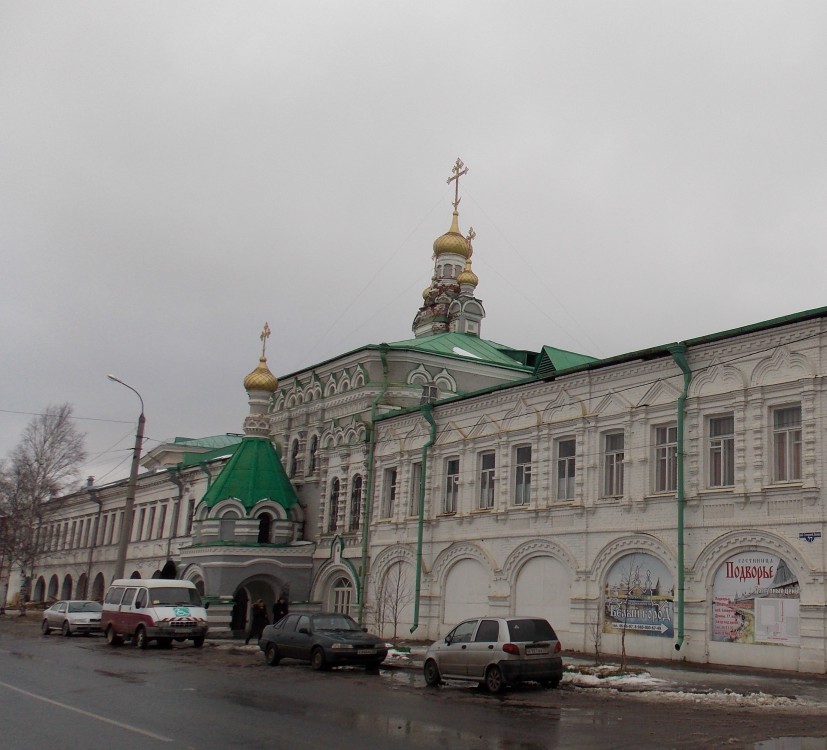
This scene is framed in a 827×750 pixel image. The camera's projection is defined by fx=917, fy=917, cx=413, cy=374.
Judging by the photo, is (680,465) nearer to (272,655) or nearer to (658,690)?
(658,690)

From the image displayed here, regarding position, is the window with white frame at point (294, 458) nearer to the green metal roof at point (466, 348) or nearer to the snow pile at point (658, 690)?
the green metal roof at point (466, 348)

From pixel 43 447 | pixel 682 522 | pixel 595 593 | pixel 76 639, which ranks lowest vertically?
pixel 76 639

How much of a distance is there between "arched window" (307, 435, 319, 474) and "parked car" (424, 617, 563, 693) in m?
21.0

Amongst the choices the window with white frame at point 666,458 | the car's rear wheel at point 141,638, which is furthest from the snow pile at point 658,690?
the car's rear wheel at point 141,638

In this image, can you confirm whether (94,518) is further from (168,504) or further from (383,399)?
(383,399)

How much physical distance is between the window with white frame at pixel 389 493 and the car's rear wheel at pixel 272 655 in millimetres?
11058

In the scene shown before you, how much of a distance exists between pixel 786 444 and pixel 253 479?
22.1 metres

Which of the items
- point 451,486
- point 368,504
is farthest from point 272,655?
point 368,504

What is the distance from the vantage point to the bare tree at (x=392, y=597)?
98.6 ft

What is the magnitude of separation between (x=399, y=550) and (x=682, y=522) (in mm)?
12095

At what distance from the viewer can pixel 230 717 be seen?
40.3 ft

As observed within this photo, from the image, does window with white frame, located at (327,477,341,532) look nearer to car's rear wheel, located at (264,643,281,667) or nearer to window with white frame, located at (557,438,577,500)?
window with white frame, located at (557,438,577,500)

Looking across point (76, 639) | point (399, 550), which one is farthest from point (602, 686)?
point (76, 639)

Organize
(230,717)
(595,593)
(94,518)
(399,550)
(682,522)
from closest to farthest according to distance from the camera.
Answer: (230,717)
(682,522)
(595,593)
(399,550)
(94,518)
